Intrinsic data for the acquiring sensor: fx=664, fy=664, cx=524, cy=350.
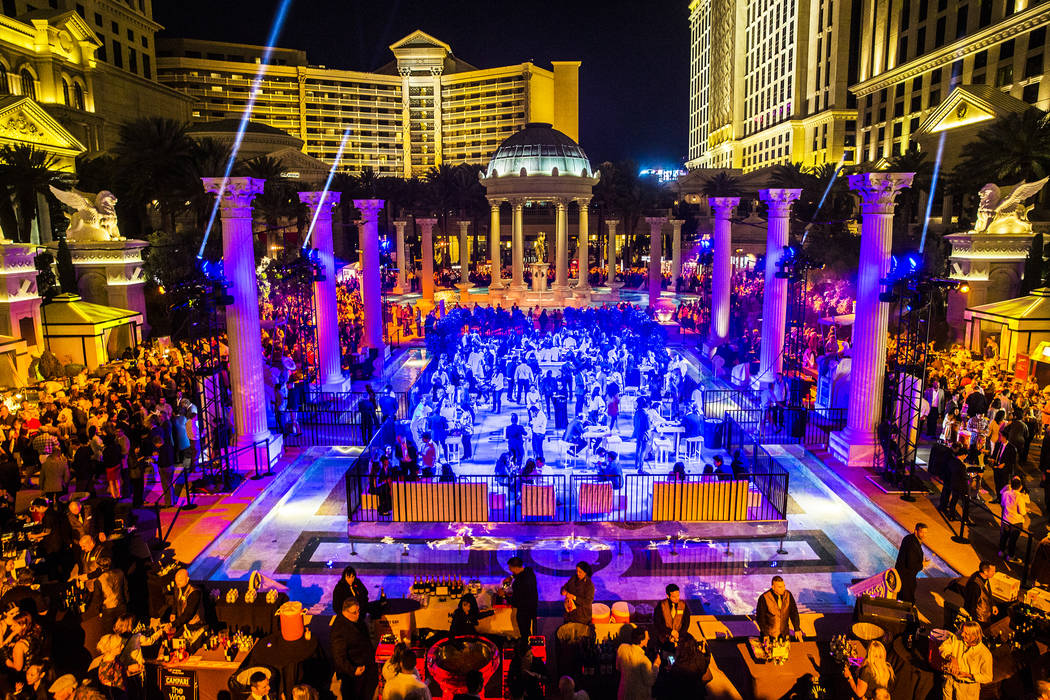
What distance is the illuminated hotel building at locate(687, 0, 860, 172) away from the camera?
71.4 metres

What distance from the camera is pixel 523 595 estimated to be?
785 cm

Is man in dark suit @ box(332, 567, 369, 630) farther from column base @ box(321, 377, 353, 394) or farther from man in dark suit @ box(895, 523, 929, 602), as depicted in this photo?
column base @ box(321, 377, 353, 394)

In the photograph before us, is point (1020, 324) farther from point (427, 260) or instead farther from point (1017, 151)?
point (427, 260)

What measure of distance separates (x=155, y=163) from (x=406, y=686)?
115 ft

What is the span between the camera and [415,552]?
36.0ft

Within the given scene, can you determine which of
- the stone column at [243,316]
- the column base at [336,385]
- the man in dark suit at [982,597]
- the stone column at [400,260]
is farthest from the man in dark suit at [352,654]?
the stone column at [400,260]

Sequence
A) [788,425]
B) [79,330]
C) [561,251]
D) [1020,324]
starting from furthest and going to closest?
[561,251]
[79,330]
[1020,324]
[788,425]

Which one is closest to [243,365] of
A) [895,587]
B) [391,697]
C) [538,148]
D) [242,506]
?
[242,506]

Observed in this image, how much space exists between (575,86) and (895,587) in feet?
368

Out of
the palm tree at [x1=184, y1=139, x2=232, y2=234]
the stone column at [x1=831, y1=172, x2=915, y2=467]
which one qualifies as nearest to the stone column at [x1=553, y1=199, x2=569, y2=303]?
the palm tree at [x1=184, y1=139, x2=232, y2=234]

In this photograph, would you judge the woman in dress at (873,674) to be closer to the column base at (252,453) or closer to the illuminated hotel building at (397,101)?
the column base at (252,453)

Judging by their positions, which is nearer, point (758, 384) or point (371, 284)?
point (758, 384)

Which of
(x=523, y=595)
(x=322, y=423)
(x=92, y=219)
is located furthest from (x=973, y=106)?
(x=92, y=219)

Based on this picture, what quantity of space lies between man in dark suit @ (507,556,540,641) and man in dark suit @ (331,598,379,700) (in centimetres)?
177
